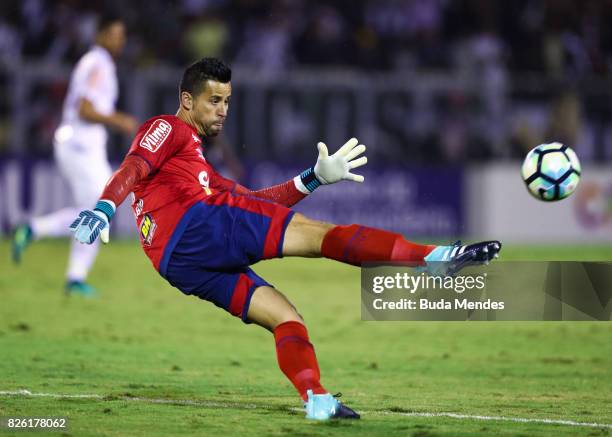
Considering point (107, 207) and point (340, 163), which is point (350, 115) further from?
point (107, 207)

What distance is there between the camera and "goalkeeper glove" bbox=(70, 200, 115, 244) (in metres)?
5.77

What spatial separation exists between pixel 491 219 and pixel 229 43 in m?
5.38

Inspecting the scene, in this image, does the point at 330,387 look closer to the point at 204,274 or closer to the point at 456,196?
the point at 204,274

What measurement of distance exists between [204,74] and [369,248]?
146 cm

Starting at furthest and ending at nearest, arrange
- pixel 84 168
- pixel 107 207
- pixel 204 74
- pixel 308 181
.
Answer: pixel 84 168
pixel 308 181
pixel 204 74
pixel 107 207

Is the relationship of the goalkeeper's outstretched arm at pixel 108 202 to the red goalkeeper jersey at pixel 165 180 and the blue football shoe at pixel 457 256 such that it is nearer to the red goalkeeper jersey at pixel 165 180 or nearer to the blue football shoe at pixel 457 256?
the red goalkeeper jersey at pixel 165 180

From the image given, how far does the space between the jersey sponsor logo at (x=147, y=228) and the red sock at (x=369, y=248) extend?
3.24 feet

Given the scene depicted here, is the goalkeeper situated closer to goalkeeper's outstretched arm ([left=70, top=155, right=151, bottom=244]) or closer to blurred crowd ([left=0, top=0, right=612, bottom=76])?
goalkeeper's outstretched arm ([left=70, top=155, right=151, bottom=244])

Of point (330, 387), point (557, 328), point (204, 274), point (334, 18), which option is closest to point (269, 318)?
point (204, 274)

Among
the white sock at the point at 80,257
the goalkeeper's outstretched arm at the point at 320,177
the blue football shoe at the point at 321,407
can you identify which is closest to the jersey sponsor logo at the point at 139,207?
the goalkeeper's outstretched arm at the point at 320,177

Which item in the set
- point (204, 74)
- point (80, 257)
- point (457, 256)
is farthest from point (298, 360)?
point (80, 257)

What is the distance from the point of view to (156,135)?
20.9 ft

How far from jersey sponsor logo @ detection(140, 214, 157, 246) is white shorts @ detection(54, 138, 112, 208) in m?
5.47

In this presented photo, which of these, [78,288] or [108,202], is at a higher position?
[78,288]
